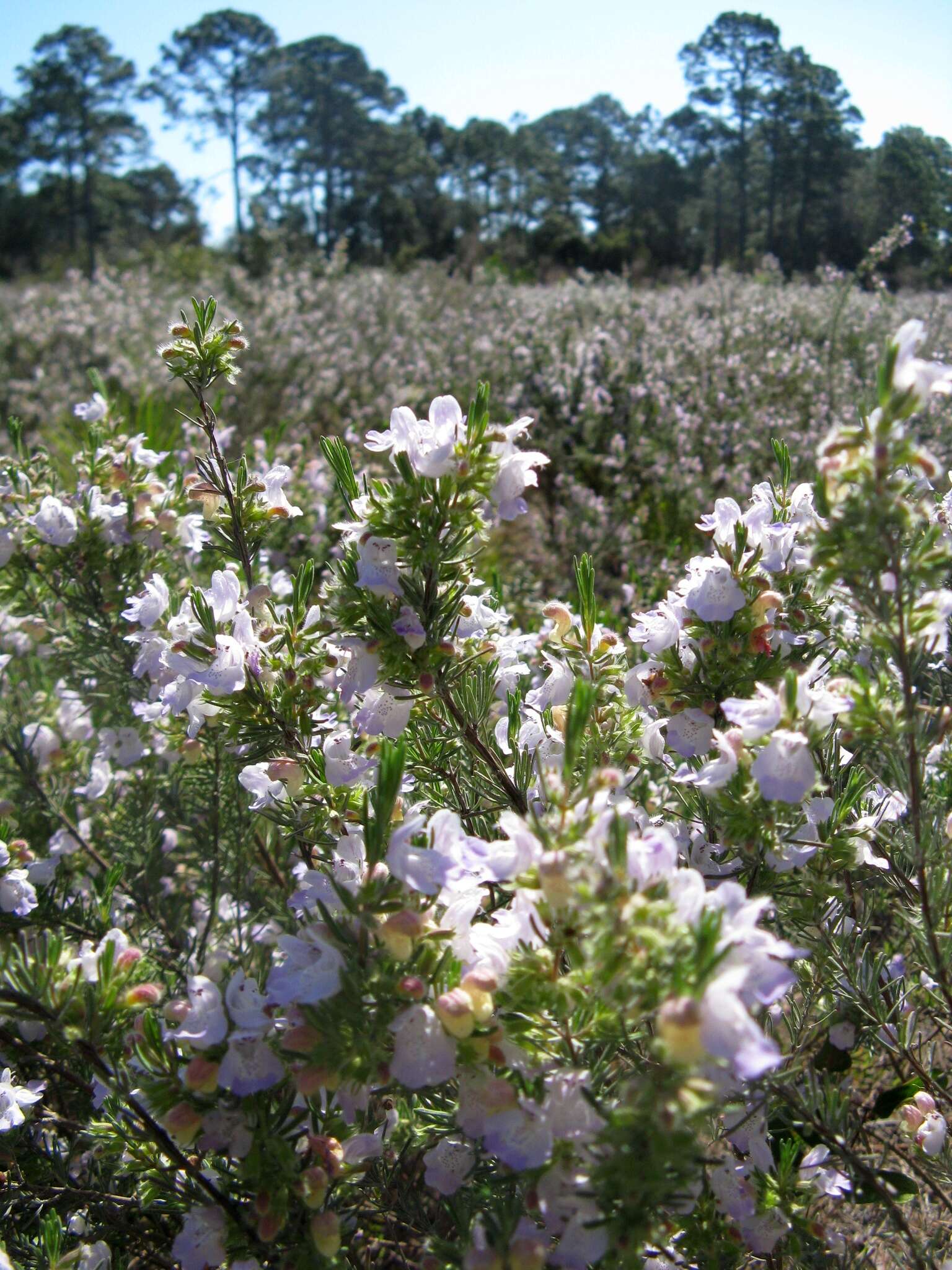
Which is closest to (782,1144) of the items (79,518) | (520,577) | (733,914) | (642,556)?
(733,914)

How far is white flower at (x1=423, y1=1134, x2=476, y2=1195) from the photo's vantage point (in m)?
0.90

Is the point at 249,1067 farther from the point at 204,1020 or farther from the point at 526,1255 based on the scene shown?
the point at 526,1255

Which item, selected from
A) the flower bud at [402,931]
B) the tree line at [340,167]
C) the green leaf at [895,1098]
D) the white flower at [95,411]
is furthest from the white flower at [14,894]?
the tree line at [340,167]

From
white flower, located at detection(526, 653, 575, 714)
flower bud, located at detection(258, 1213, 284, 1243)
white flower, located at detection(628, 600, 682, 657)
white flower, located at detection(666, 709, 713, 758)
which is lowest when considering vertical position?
flower bud, located at detection(258, 1213, 284, 1243)

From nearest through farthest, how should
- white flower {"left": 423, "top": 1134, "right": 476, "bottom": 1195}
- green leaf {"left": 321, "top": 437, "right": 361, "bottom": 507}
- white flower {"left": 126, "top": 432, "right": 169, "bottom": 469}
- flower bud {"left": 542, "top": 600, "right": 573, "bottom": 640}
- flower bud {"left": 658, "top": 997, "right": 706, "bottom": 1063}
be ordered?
1. flower bud {"left": 658, "top": 997, "right": 706, "bottom": 1063}
2. white flower {"left": 423, "top": 1134, "right": 476, "bottom": 1195}
3. green leaf {"left": 321, "top": 437, "right": 361, "bottom": 507}
4. flower bud {"left": 542, "top": 600, "right": 573, "bottom": 640}
5. white flower {"left": 126, "top": 432, "right": 169, "bottom": 469}

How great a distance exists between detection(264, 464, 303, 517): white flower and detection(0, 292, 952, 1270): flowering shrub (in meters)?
0.01

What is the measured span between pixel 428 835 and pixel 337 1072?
0.74 feet

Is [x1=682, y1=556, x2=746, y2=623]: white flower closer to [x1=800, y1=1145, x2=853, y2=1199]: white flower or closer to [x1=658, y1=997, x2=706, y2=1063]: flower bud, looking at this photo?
[x1=658, y1=997, x2=706, y2=1063]: flower bud

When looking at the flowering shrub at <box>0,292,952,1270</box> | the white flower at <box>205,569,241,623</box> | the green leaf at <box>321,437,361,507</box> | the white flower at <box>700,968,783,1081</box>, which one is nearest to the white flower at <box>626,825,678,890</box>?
the flowering shrub at <box>0,292,952,1270</box>

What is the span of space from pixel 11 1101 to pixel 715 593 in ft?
3.61

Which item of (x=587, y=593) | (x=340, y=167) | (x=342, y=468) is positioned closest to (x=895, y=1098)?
(x=587, y=593)

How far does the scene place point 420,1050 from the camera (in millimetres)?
724

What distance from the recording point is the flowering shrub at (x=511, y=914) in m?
0.71

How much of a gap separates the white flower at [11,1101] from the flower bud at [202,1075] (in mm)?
414
